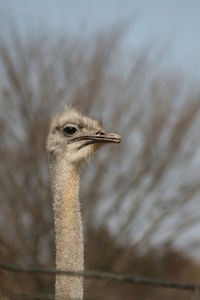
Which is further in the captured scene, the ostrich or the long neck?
the ostrich

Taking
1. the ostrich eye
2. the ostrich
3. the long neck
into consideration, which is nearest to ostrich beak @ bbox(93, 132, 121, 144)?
the ostrich

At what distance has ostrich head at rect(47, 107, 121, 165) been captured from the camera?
512 centimetres

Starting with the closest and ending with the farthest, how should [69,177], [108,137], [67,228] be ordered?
1. [67,228]
2. [69,177]
3. [108,137]

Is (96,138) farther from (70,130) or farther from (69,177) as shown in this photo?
(69,177)

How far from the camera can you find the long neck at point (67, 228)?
13.5 feet

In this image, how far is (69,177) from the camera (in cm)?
473

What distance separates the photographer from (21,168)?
866 inches

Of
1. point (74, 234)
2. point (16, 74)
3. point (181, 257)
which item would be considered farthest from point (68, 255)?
point (181, 257)

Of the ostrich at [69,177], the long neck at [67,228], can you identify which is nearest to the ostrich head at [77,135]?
the ostrich at [69,177]

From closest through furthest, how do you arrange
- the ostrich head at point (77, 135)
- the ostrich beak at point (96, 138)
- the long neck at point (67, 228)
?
the long neck at point (67, 228) < the ostrich head at point (77, 135) < the ostrich beak at point (96, 138)

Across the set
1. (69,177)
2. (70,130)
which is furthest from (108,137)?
(69,177)

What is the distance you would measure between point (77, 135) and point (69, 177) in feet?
2.00

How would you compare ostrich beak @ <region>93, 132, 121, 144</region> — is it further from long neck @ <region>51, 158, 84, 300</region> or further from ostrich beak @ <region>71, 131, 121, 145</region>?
long neck @ <region>51, 158, 84, 300</region>

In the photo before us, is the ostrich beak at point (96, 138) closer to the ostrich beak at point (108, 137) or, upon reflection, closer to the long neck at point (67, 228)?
the ostrich beak at point (108, 137)
